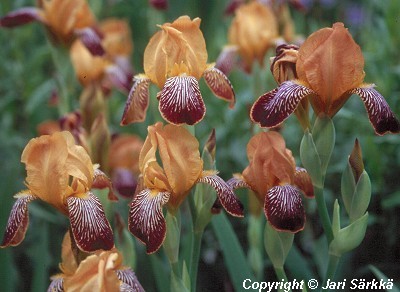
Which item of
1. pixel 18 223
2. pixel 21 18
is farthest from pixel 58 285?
pixel 21 18

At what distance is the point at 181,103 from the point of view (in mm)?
1603

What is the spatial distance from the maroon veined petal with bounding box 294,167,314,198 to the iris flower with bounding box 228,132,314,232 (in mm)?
64

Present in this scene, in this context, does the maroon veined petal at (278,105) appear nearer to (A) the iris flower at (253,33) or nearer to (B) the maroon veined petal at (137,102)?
(B) the maroon veined petal at (137,102)

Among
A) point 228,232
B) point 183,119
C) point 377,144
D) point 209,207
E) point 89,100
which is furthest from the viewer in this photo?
point 377,144

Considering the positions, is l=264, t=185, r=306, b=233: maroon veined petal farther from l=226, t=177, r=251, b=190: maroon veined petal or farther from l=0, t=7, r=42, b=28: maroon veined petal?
l=0, t=7, r=42, b=28: maroon veined petal

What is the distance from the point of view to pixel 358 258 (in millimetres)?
2887

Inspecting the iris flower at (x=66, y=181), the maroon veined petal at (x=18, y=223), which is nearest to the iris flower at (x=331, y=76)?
the iris flower at (x=66, y=181)

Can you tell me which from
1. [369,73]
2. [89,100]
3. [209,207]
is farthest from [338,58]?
[369,73]

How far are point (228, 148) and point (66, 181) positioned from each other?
1.63m

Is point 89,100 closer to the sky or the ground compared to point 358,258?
closer to the sky

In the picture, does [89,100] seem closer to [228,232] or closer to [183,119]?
[228,232]

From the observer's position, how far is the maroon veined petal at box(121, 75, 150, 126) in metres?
1.83

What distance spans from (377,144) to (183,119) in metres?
1.41

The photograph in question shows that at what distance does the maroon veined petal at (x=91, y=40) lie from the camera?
9.05ft
